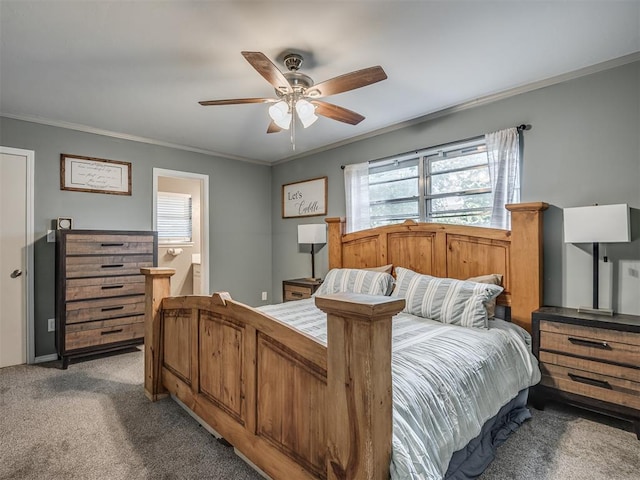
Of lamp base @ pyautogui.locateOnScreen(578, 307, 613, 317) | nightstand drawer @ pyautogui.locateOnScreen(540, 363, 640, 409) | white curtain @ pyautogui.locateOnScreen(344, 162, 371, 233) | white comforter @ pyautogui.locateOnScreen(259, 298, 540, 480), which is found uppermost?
white curtain @ pyautogui.locateOnScreen(344, 162, 371, 233)

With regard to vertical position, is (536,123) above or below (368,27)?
below

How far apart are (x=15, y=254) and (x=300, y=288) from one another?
9.65 feet

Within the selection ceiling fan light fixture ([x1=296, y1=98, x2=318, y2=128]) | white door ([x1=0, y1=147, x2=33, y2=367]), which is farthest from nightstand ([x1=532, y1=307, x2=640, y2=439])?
white door ([x1=0, y1=147, x2=33, y2=367])

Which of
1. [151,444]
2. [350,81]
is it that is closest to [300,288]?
[151,444]

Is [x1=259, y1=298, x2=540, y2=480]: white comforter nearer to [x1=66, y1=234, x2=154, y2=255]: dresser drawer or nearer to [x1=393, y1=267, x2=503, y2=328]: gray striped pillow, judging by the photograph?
[x1=393, y1=267, x2=503, y2=328]: gray striped pillow

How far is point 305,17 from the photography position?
1949 millimetres

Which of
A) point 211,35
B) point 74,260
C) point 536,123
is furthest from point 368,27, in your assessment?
point 74,260

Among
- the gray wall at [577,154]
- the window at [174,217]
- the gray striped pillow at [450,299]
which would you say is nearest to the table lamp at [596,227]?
the gray wall at [577,154]

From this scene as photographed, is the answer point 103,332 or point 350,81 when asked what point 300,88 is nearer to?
point 350,81

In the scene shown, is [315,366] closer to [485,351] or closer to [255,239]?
[485,351]

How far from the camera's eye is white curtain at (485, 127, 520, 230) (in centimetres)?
291

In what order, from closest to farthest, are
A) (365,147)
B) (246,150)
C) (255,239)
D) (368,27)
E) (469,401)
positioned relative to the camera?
(469,401), (368,27), (365,147), (246,150), (255,239)

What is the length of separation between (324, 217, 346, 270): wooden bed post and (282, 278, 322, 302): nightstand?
33cm

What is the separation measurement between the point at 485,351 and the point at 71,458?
8.07ft
